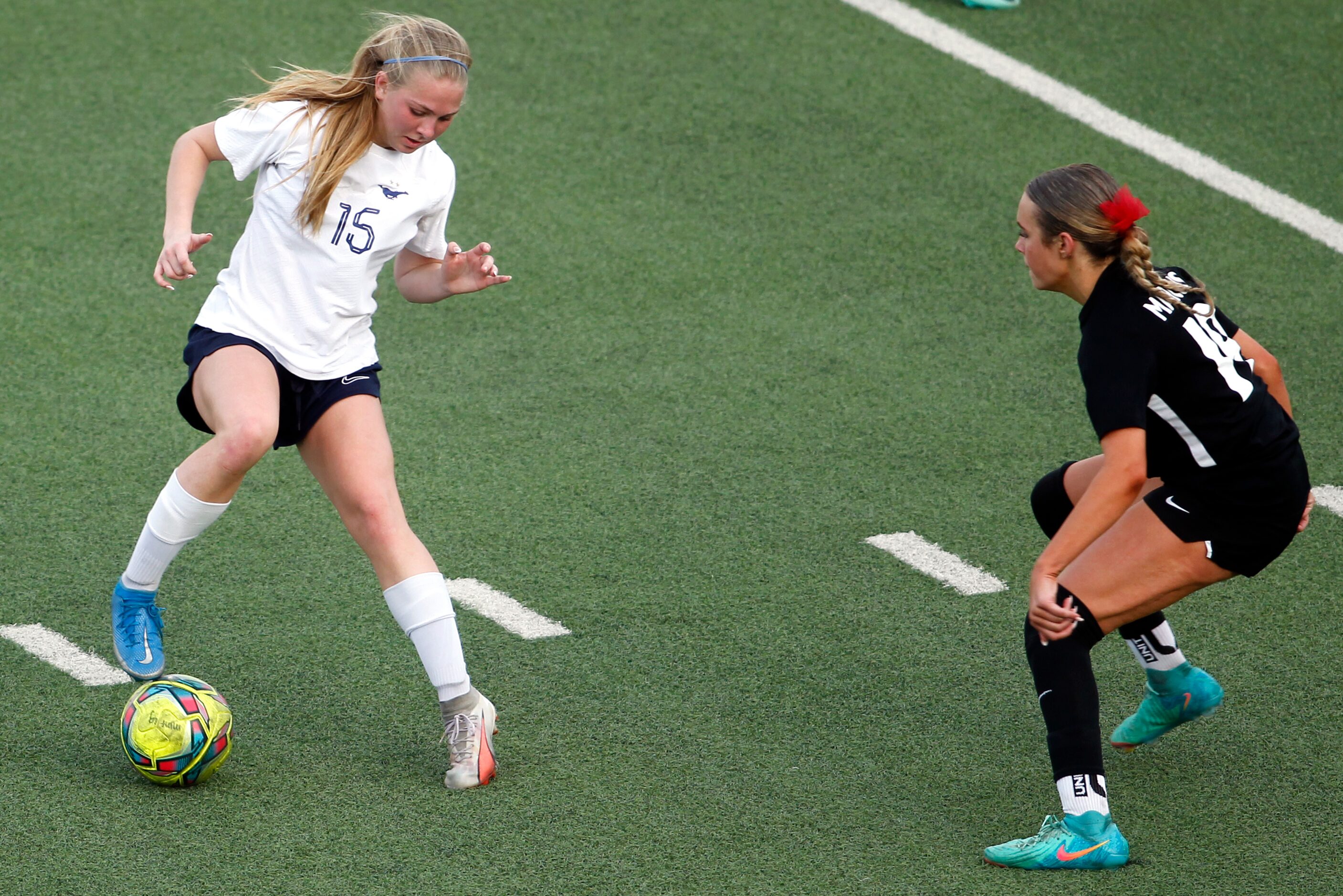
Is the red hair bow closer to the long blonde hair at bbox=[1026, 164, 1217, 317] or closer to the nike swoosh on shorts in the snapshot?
the long blonde hair at bbox=[1026, 164, 1217, 317]

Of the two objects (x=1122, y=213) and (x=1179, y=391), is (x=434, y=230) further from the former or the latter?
(x=1179, y=391)

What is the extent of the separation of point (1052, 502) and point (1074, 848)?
3.06 feet

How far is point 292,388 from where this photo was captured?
4.14 metres

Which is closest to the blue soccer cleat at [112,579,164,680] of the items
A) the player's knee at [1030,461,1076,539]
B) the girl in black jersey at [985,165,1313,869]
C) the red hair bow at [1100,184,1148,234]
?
the girl in black jersey at [985,165,1313,869]

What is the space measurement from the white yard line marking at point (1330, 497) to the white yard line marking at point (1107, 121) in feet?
7.98

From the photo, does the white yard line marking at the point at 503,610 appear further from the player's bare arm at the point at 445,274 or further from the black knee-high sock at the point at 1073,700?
the black knee-high sock at the point at 1073,700

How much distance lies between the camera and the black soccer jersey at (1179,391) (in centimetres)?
358

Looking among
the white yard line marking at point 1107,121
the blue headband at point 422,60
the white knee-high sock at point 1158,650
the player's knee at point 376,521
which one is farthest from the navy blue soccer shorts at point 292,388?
the white yard line marking at point 1107,121

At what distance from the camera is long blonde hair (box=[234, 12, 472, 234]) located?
3984 millimetres

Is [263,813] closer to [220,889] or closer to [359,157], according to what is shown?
[220,889]

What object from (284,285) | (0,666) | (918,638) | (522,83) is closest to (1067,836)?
(918,638)

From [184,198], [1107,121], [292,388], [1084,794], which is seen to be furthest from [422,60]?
[1107,121]

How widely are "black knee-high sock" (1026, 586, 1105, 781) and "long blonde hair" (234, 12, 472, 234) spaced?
192 cm

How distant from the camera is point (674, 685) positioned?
468 centimetres
